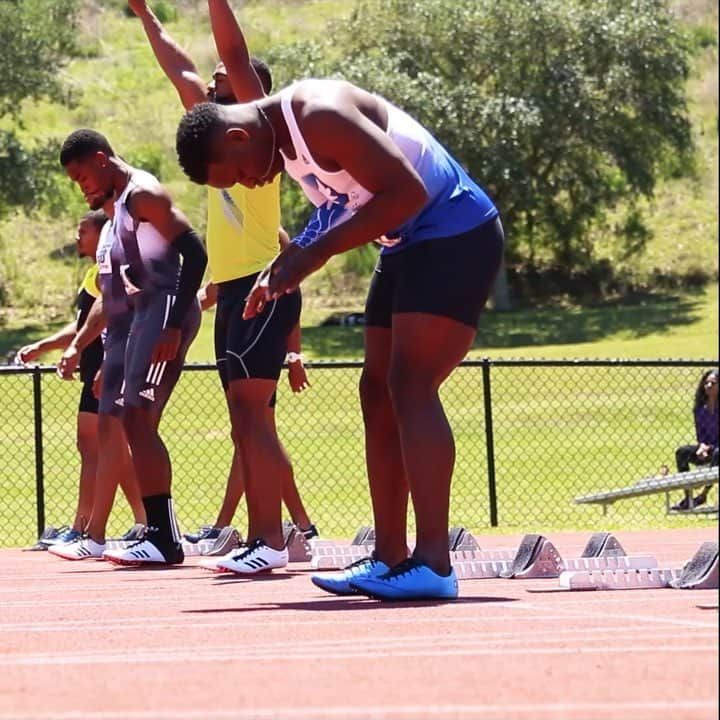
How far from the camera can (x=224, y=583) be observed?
25.6ft

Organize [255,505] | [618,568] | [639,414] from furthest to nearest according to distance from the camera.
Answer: [639,414], [255,505], [618,568]

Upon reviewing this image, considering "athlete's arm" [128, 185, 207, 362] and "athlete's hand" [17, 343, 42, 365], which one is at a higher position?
"athlete's arm" [128, 185, 207, 362]

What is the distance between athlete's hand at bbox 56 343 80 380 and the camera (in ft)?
34.8

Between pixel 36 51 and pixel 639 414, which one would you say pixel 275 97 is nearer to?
pixel 639 414

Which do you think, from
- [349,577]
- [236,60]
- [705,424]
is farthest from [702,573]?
[705,424]

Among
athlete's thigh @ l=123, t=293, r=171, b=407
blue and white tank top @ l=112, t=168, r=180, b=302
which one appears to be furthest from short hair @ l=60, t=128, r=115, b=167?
athlete's thigh @ l=123, t=293, r=171, b=407

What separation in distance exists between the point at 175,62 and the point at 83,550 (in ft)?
8.66

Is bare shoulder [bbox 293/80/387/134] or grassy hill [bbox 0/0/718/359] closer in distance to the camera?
bare shoulder [bbox 293/80/387/134]

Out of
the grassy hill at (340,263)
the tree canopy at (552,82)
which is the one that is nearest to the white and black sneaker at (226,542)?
the grassy hill at (340,263)

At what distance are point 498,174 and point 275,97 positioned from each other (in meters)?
35.0

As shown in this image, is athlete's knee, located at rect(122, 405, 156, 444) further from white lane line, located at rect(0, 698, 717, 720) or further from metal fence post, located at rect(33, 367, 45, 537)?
metal fence post, located at rect(33, 367, 45, 537)

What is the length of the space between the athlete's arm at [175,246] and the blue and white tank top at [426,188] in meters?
2.13

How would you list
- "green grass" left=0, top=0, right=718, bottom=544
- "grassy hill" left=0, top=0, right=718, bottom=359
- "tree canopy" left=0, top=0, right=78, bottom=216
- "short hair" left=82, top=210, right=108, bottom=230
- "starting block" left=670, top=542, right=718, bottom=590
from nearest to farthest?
1. "starting block" left=670, top=542, right=718, bottom=590
2. "short hair" left=82, top=210, right=108, bottom=230
3. "green grass" left=0, top=0, right=718, bottom=544
4. "grassy hill" left=0, top=0, right=718, bottom=359
5. "tree canopy" left=0, top=0, right=78, bottom=216

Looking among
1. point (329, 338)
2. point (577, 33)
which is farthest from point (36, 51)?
point (577, 33)
